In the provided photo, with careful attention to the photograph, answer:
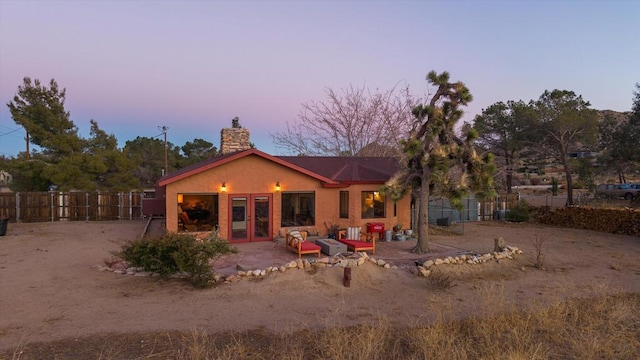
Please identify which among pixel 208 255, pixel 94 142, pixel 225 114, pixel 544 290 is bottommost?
pixel 544 290

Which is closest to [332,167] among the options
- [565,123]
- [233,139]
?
[233,139]

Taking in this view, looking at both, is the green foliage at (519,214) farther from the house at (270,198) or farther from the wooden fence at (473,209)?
the house at (270,198)

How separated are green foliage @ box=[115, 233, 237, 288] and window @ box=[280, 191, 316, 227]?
571 centimetres

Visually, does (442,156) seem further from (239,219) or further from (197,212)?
(197,212)

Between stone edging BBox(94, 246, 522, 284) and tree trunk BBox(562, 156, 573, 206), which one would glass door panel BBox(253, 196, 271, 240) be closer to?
stone edging BBox(94, 246, 522, 284)

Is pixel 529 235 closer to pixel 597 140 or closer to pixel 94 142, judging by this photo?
pixel 597 140

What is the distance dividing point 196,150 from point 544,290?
36.9 m

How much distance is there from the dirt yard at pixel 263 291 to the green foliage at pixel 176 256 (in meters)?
0.39

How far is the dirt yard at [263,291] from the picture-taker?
21.2 feet

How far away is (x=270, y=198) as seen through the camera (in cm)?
1396

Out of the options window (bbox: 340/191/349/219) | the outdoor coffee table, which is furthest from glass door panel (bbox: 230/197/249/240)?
window (bbox: 340/191/349/219)

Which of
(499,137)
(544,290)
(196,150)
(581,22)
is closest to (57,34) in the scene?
(544,290)

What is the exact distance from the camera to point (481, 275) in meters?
10.2

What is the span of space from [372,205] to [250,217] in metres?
4.88
